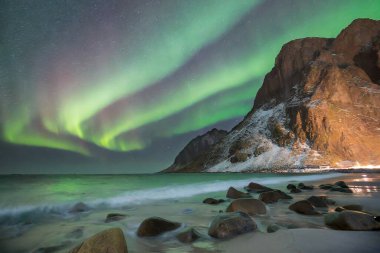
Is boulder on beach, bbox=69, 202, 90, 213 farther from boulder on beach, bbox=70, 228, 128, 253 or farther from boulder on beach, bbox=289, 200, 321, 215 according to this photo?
boulder on beach, bbox=289, 200, 321, 215

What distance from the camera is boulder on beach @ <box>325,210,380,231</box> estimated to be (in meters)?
6.47

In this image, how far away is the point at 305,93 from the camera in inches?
6339

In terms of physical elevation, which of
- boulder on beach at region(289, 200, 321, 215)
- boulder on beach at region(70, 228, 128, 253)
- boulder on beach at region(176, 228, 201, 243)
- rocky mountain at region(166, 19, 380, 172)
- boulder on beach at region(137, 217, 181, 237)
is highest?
rocky mountain at region(166, 19, 380, 172)

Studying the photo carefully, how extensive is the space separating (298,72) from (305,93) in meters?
33.7

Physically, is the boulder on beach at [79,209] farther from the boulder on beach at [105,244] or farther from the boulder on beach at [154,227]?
the boulder on beach at [105,244]

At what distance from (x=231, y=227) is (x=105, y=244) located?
122 inches

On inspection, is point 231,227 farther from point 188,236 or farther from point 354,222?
point 354,222

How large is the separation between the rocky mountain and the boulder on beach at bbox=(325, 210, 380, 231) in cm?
12824

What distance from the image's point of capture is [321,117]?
139125mm

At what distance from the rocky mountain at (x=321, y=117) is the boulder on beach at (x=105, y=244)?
132210mm

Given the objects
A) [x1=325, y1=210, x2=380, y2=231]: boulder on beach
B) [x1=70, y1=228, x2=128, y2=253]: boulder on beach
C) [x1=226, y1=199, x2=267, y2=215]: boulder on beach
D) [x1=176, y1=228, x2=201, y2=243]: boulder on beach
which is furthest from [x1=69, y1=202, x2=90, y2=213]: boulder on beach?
[x1=325, y1=210, x2=380, y2=231]: boulder on beach

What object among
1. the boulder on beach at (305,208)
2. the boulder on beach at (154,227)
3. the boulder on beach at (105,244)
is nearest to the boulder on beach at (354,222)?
the boulder on beach at (305,208)

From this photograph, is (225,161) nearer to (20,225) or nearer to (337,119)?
(337,119)

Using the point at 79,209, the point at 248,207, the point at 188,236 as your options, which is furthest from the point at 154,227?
the point at 79,209
